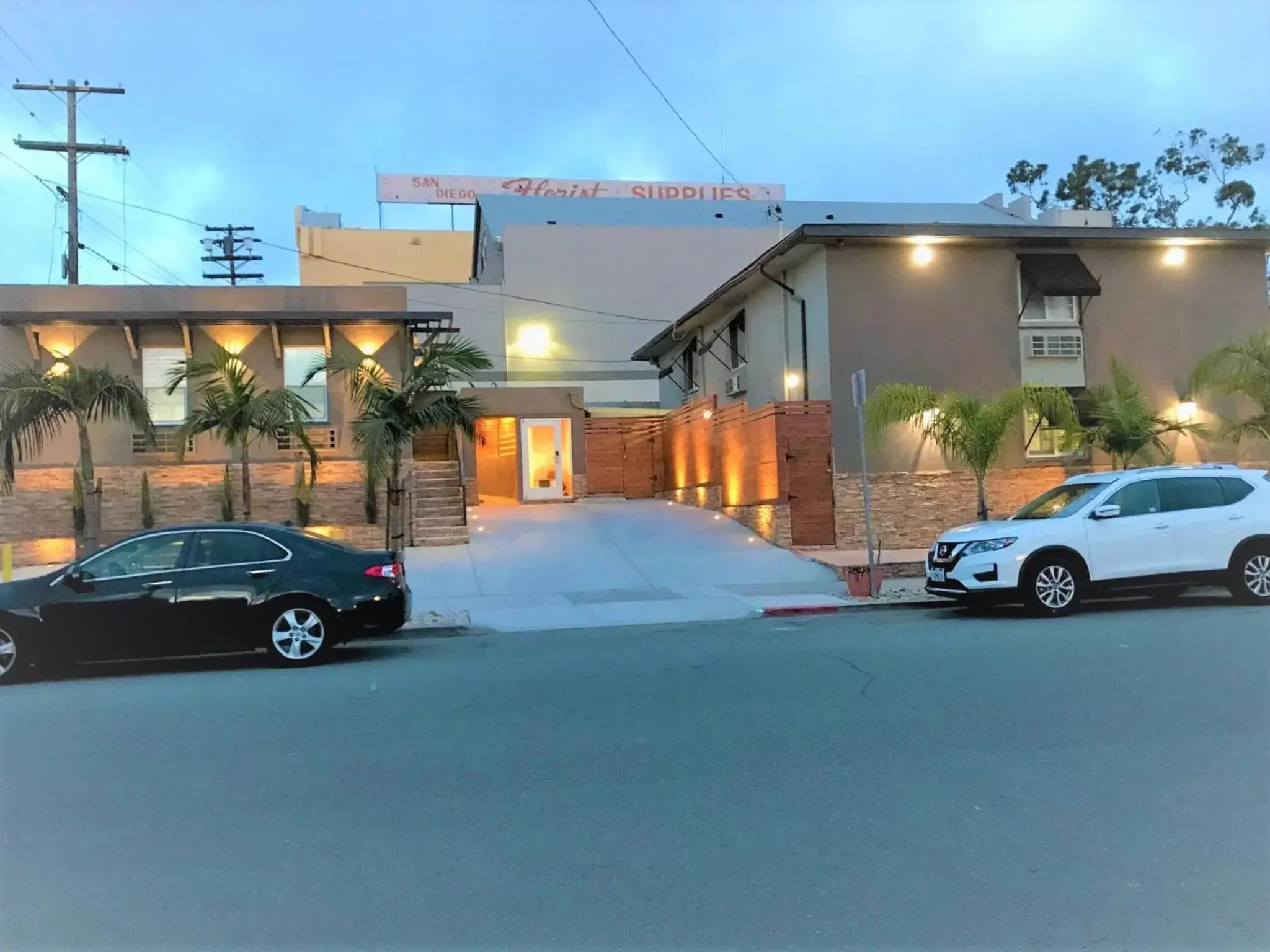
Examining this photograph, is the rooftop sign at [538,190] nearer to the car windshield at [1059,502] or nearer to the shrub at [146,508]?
the shrub at [146,508]

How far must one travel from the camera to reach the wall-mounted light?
1483 inches

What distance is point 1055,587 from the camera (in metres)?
11.8

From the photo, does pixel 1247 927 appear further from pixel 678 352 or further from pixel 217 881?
pixel 678 352

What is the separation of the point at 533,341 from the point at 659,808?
3347cm

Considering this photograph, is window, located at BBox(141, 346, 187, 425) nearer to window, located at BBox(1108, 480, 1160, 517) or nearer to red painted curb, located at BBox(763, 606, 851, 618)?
red painted curb, located at BBox(763, 606, 851, 618)

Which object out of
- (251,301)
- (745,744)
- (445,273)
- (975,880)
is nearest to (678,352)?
Answer: (251,301)

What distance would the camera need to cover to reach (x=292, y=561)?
9969 mm

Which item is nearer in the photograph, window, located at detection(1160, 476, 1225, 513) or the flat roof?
window, located at detection(1160, 476, 1225, 513)

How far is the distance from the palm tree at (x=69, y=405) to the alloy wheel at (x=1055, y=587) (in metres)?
14.2

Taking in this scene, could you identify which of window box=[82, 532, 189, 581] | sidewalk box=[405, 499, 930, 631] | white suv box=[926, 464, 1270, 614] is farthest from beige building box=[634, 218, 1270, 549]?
window box=[82, 532, 189, 581]

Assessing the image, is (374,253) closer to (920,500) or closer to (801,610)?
(920,500)

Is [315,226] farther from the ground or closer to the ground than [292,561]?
farther from the ground

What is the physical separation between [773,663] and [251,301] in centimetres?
1648

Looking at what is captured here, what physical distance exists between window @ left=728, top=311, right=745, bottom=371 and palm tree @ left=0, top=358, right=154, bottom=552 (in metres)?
13.0
